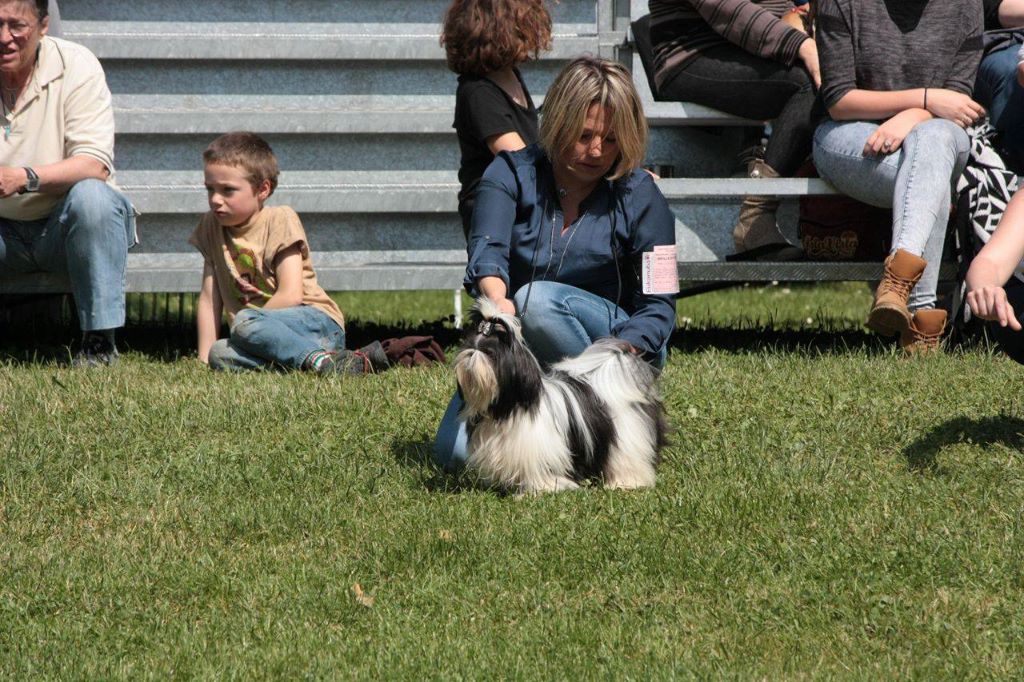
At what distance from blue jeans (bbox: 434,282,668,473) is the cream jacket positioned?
283 centimetres

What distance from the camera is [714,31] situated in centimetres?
684

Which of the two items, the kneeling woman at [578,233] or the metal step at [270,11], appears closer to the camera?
the kneeling woman at [578,233]

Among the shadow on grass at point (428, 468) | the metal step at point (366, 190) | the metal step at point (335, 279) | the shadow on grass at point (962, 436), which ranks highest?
the metal step at point (366, 190)

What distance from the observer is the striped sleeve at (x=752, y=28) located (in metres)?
6.65

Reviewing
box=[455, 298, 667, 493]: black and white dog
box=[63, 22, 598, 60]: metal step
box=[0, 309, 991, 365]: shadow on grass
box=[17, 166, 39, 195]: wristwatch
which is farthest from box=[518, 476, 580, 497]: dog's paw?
box=[63, 22, 598, 60]: metal step

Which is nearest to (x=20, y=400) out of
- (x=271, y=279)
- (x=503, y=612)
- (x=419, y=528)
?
(x=271, y=279)

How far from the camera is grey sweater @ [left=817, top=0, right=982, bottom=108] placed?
642cm

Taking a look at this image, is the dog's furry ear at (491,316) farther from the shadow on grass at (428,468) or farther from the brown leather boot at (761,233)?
the brown leather boot at (761,233)

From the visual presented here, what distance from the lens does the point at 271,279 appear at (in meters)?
6.67

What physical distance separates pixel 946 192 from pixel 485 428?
3.05 meters

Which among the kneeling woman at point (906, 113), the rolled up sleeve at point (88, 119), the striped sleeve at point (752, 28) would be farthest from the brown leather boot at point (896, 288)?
the rolled up sleeve at point (88, 119)

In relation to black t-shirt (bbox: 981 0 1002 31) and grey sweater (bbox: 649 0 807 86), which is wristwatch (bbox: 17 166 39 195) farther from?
black t-shirt (bbox: 981 0 1002 31)

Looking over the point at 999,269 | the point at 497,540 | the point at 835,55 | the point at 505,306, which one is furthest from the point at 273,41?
the point at 999,269

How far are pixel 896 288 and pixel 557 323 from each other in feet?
6.58
